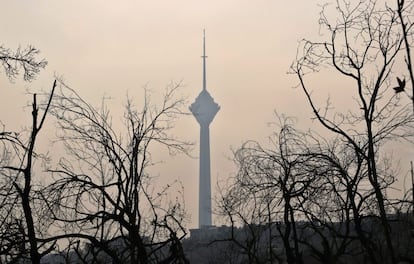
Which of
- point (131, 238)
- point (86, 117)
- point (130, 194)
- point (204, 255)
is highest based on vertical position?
point (204, 255)

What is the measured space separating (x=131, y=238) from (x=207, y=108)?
610 feet

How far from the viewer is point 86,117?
9812 mm

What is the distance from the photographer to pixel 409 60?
3180 millimetres

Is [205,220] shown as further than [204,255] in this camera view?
Yes

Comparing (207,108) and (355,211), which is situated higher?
(207,108)

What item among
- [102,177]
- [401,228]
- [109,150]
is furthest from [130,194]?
[401,228]

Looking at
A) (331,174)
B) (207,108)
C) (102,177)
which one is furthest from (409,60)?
(207,108)

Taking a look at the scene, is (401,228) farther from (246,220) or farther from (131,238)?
(131,238)

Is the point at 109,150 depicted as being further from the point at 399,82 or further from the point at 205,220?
the point at 205,220

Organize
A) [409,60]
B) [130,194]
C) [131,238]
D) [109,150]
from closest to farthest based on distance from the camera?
[409,60], [131,238], [130,194], [109,150]

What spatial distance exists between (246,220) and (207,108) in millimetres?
173907

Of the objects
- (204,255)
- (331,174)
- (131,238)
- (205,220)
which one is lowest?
(131,238)

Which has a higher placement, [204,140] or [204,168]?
[204,140]

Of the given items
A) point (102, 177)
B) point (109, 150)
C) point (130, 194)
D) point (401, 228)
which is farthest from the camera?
point (401, 228)
